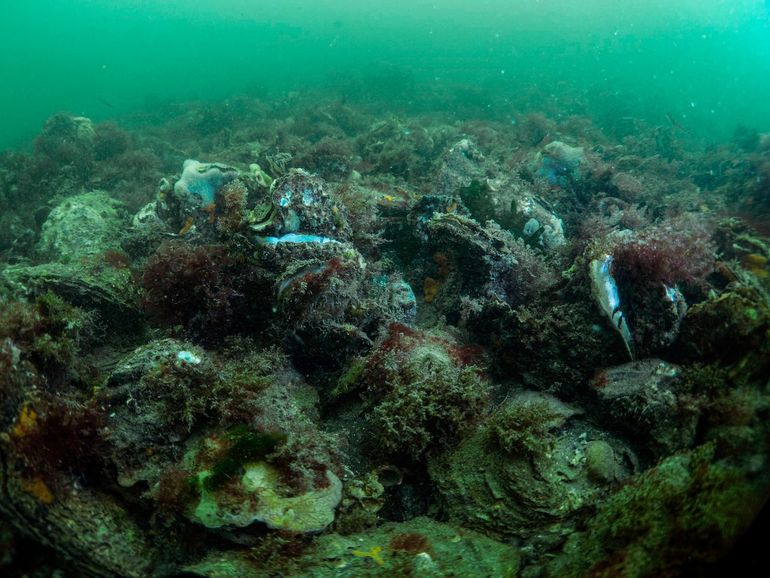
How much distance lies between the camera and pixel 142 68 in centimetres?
7231

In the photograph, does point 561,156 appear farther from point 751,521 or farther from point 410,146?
point 751,521

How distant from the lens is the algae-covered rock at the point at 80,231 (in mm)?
7250

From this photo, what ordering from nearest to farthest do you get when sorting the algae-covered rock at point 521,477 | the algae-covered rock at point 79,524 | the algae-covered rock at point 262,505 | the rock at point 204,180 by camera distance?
the algae-covered rock at point 79,524 < the algae-covered rock at point 262,505 < the algae-covered rock at point 521,477 < the rock at point 204,180

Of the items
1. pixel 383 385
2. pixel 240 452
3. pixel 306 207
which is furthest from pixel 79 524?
pixel 306 207

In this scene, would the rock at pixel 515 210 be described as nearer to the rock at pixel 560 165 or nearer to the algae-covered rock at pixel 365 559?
the rock at pixel 560 165

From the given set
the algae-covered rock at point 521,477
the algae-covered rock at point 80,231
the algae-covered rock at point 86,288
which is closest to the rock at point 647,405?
the algae-covered rock at point 521,477

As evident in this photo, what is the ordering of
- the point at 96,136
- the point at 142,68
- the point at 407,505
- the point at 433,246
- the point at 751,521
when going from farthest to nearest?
1. the point at 142,68
2. the point at 96,136
3. the point at 433,246
4. the point at 407,505
5. the point at 751,521

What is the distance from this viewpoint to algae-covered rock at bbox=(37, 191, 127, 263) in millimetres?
7250

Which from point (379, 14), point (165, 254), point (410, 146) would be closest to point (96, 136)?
point (410, 146)

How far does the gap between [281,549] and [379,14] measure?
151 m

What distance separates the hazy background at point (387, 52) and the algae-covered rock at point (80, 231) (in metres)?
26.0

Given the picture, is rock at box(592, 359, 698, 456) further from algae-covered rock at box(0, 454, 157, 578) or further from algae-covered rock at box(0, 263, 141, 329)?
algae-covered rock at box(0, 263, 141, 329)

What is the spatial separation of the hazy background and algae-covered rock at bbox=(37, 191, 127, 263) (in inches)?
1025

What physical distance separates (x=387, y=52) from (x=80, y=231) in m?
66.5
